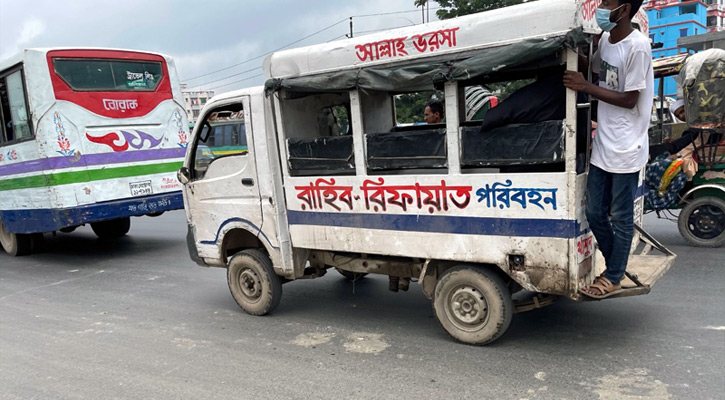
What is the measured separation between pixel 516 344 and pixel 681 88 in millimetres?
4495

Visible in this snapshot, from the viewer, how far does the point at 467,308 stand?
4.06 m

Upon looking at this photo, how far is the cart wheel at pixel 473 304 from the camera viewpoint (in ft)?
12.8

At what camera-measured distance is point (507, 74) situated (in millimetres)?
4316

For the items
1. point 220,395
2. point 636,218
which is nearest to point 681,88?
point 636,218

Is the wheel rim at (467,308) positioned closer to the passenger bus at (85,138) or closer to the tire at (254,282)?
the tire at (254,282)

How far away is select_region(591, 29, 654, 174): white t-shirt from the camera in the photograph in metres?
3.47

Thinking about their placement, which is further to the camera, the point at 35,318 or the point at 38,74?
the point at 38,74

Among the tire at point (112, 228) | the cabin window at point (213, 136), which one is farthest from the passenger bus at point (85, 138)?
the cabin window at point (213, 136)

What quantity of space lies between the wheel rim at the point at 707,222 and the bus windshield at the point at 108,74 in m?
8.32

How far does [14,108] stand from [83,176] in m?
1.55

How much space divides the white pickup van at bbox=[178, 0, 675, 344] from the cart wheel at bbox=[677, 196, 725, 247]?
2385mm

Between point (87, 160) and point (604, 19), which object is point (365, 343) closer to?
point (604, 19)

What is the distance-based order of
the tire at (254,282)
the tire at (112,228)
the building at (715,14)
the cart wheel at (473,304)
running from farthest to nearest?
1. the building at (715,14)
2. the tire at (112,228)
3. the tire at (254,282)
4. the cart wheel at (473,304)

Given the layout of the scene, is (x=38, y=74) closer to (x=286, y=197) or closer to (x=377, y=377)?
(x=286, y=197)
